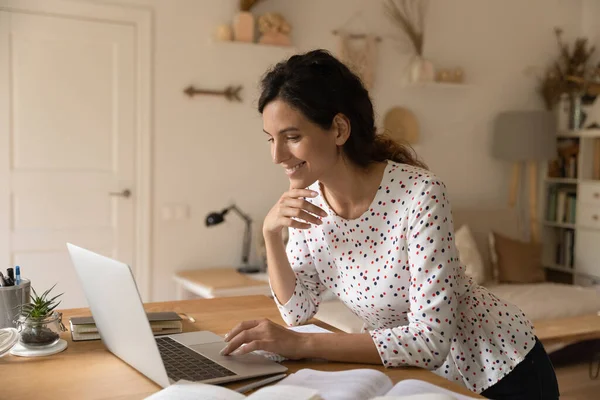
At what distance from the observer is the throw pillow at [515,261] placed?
4.32 metres

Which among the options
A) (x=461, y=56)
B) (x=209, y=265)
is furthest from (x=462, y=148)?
(x=209, y=265)

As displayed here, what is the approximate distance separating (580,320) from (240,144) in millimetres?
2156

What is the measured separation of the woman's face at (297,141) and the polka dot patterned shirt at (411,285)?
16 cm

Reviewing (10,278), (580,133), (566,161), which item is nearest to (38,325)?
(10,278)

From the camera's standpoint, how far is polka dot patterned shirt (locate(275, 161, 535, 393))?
131cm

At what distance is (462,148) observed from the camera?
4742 mm

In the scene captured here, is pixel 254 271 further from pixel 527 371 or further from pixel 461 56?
pixel 527 371

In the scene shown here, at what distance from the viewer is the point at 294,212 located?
1.46m

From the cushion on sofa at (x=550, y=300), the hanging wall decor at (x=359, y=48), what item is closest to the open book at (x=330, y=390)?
the cushion on sofa at (x=550, y=300)

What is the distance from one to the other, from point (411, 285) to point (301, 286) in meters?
0.34

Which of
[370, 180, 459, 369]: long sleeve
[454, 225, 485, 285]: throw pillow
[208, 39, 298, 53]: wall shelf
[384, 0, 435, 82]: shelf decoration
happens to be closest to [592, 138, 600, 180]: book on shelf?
[454, 225, 485, 285]: throw pillow

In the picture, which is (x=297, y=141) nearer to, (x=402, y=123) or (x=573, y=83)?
(x=402, y=123)

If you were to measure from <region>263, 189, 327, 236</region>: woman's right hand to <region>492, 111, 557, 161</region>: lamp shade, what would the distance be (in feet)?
11.4

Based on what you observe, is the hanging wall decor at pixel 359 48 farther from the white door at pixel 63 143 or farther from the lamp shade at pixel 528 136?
the white door at pixel 63 143
